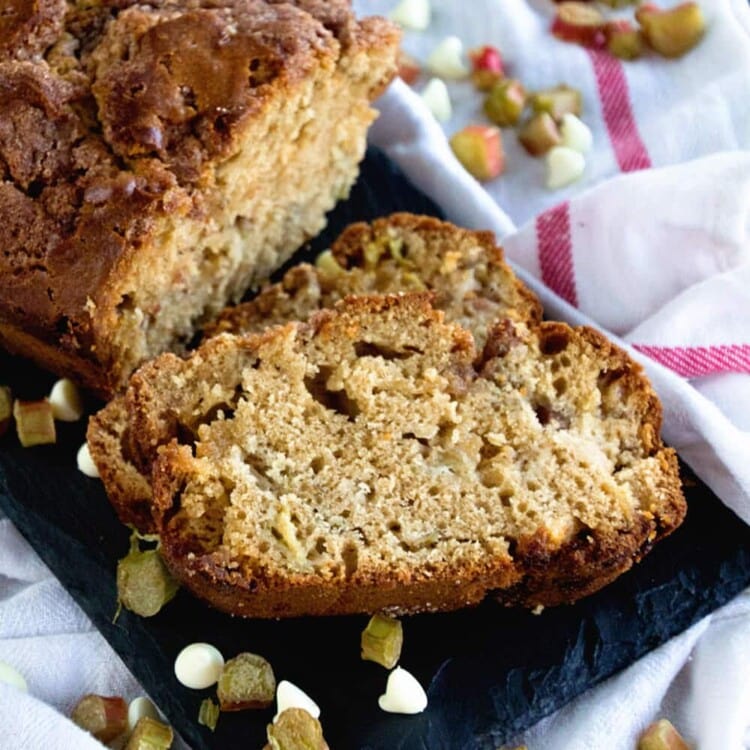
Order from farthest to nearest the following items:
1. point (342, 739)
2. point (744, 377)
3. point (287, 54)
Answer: point (744, 377)
point (287, 54)
point (342, 739)

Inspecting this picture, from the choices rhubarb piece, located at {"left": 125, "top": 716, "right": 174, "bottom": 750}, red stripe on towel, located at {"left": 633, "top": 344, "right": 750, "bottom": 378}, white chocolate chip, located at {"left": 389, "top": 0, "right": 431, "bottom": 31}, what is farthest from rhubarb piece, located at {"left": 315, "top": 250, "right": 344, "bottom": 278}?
rhubarb piece, located at {"left": 125, "top": 716, "right": 174, "bottom": 750}

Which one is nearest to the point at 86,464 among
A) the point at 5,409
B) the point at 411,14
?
the point at 5,409

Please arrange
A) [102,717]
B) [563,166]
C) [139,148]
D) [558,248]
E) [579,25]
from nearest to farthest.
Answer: [102,717]
[139,148]
[558,248]
[563,166]
[579,25]

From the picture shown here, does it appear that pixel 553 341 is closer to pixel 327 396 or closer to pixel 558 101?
pixel 327 396

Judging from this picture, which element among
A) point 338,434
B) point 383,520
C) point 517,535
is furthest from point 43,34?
point 517,535

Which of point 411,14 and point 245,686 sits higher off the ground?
point 411,14

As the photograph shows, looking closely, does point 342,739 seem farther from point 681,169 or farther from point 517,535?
point 681,169
